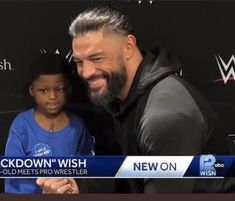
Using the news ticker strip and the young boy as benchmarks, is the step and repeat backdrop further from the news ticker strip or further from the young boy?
the news ticker strip

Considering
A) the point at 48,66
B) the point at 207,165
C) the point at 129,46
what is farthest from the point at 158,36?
the point at 207,165

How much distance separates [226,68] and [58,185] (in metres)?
1.21

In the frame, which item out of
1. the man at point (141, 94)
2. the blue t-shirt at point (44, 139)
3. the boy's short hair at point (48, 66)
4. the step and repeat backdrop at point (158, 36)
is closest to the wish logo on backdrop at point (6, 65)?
the step and repeat backdrop at point (158, 36)

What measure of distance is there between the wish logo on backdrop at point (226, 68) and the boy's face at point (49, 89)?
907mm

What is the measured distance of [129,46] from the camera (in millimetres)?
3703

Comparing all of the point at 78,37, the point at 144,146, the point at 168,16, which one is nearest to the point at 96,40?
the point at 78,37

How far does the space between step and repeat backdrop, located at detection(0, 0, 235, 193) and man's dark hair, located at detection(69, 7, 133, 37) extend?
3 centimetres

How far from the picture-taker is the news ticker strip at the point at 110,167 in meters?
3.73

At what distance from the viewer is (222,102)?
146 inches

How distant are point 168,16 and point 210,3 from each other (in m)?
0.25

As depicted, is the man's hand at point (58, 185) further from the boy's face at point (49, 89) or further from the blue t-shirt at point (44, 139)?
the boy's face at point (49, 89)

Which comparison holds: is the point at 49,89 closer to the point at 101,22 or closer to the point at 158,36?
the point at 101,22

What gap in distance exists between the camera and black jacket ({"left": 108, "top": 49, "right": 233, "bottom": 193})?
11.9ft

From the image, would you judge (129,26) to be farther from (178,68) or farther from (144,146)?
(144,146)
